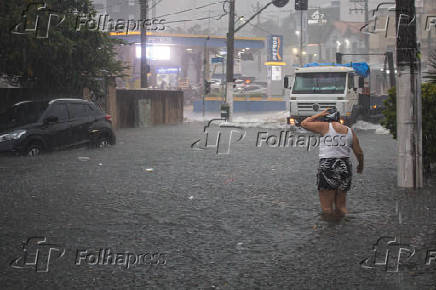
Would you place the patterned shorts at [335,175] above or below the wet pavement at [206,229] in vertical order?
above

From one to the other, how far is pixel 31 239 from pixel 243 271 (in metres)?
2.75

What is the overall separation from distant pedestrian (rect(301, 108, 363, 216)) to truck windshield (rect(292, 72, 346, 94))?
1849 centimetres

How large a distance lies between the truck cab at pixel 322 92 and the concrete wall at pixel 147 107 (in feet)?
30.4

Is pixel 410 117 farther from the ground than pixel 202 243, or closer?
farther from the ground

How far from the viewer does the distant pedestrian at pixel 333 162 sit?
27.8 feet

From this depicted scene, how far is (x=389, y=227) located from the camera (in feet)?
26.0

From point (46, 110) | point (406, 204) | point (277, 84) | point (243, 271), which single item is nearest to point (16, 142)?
point (46, 110)

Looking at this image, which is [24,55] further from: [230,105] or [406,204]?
[230,105]

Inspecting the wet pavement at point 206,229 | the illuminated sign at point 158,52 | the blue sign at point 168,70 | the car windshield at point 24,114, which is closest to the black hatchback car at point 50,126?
the car windshield at point 24,114

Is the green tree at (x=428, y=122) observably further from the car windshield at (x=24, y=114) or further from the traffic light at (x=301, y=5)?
the traffic light at (x=301, y=5)

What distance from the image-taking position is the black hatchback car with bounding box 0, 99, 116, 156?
626 inches

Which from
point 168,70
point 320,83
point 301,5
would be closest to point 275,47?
point 168,70

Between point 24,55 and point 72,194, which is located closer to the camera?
point 72,194

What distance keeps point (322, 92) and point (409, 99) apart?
1578cm
